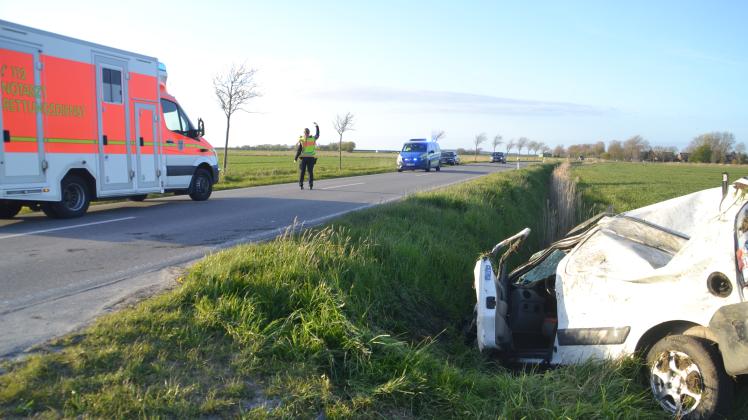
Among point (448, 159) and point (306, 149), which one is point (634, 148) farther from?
point (306, 149)

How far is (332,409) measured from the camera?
3236 mm

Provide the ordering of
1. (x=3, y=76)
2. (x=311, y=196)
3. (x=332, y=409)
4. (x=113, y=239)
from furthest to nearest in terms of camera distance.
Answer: (x=311, y=196) < (x=3, y=76) < (x=113, y=239) < (x=332, y=409)

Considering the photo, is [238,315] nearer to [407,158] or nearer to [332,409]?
[332,409]

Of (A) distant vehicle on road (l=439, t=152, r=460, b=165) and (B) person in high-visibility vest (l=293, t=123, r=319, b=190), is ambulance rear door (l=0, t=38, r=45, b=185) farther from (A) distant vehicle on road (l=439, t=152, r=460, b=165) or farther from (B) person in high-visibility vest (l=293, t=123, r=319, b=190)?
(A) distant vehicle on road (l=439, t=152, r=460, b=165)

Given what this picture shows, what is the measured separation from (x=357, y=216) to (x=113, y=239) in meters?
3.56

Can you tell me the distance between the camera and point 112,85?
10727 millimetres

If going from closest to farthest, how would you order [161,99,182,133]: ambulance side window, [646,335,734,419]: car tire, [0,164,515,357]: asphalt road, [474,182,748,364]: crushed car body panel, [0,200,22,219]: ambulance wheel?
1. [646,335,734,419]: car tire
2. [474,182,748,364]: crushed car body panel
3. [0,164,515,357]: asphalt road
4. [0,200,22,219]: ambulance wheel
5. [161,99,182,133]: ambulance side window

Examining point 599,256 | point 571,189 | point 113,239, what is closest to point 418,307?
point 599,256

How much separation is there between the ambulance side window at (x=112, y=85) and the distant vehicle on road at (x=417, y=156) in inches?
937

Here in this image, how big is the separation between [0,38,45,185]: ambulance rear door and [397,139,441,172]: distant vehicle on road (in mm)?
25532

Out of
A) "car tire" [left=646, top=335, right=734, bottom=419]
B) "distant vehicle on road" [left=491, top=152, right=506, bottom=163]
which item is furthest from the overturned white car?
"distant vehicle on road" [left=491, top=152, right=506, bottom=163]

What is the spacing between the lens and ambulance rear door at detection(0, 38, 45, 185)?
346 inches

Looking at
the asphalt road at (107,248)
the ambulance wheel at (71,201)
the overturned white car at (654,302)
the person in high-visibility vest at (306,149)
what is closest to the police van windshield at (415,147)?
the person in high-visibility vest at (306,149)

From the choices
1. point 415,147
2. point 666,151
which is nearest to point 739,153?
point 666,151
